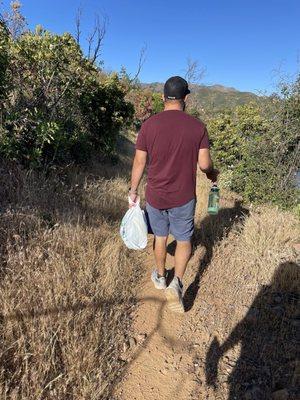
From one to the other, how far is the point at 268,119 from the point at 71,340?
694cm

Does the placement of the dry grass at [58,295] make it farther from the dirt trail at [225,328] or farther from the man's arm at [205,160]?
the man's arm at [205,160]

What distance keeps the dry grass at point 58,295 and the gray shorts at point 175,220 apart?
640 mm

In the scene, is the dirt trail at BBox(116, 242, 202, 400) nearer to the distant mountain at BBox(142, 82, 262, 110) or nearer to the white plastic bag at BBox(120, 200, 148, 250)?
the white plastic bag at BBox(120, 200, 148, 250)

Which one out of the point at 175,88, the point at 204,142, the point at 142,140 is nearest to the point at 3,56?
the point at 142,140

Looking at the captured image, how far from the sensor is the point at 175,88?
297cm

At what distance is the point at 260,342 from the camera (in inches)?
115

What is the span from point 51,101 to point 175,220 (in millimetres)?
4015

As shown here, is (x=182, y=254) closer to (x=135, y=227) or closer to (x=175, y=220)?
(x=175, y=220)

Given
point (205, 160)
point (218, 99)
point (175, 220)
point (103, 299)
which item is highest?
point (218, 99)

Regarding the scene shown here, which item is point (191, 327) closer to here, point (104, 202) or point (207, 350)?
point (207, 350)

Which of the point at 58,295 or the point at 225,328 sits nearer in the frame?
the point at 58,295

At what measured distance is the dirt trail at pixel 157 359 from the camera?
250 cm

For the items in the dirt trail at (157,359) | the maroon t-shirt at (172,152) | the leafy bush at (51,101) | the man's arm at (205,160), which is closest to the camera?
the dirt trail at (157,359)

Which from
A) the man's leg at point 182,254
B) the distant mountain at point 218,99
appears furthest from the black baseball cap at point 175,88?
the distant mountain at point 218,99
